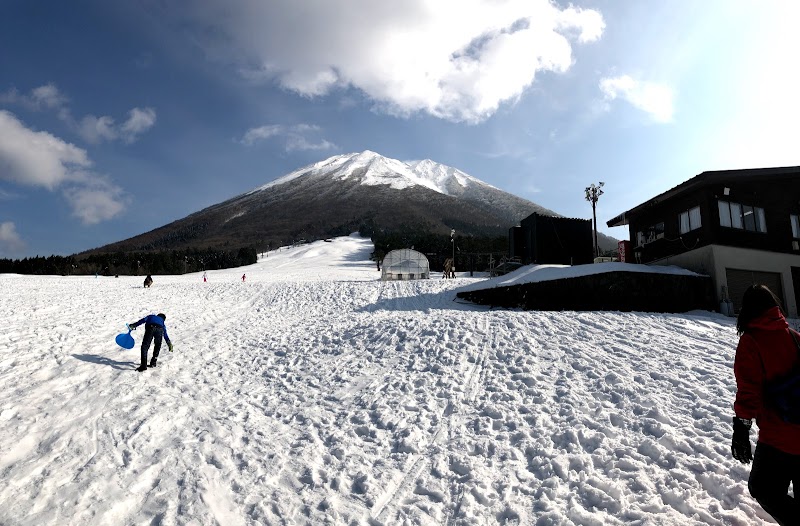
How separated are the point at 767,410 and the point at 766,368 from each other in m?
0.33

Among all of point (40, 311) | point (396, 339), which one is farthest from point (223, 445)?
point (40, 311)

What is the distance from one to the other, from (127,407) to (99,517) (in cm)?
347

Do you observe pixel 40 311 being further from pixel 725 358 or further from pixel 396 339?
pixel 725 358

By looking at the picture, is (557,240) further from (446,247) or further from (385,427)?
(446,247)

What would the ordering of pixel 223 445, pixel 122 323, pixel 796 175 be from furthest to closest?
pixel 796 175 → pixel 122 323 → pixel 223 445

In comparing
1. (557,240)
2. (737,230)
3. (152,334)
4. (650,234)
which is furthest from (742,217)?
(152,334)

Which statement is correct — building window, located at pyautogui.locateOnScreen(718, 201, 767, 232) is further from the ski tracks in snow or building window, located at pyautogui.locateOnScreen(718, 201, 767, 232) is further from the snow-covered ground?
the snow-covered ground

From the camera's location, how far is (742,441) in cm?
353

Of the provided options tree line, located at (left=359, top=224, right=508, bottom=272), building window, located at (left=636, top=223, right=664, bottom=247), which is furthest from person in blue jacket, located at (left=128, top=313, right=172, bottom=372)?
tree line, located at (left=359, top=224, right=508, bottom=272)

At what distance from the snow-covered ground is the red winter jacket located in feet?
6.41

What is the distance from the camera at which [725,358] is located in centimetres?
993

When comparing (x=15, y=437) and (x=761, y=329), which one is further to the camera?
(x=15, y=437)

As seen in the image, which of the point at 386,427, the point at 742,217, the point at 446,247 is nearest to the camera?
the point at 386,427

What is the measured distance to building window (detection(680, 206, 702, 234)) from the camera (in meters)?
19.6
